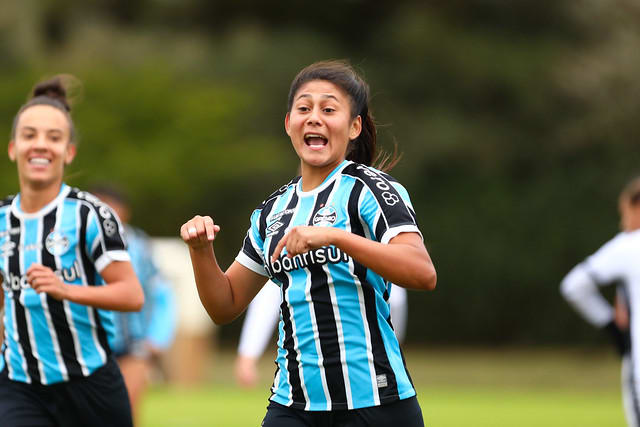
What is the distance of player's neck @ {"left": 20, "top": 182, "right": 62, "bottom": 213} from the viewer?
5.07m

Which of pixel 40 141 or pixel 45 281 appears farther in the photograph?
pixel 40 141

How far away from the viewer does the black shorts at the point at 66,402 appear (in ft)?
15.9

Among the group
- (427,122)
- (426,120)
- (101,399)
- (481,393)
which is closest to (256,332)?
(101,399)

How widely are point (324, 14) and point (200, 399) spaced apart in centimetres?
1841

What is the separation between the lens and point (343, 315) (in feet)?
13.0

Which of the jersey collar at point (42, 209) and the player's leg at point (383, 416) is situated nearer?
the player's leg at point (383, 416)

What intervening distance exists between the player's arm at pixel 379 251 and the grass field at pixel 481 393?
8.08 m

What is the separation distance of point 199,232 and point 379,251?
0.71 m

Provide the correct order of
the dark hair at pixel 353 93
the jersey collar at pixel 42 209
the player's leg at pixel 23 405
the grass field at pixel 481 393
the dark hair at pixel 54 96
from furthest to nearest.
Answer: the grass field at pixel 481 393, the dark hair at pixel 54 96, the jersey collar at pixel 42 209, the player's leg at pixel 23 405, the dark hair at pixel 353 93

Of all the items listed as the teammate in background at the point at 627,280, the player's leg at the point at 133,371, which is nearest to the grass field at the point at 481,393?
the player's leg at the point at 133,371

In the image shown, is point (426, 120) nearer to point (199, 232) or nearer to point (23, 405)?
point (23, 405)

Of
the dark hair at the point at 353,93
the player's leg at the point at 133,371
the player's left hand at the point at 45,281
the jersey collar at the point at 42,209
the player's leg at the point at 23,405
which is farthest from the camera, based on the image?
the player's leg at the point at 133,371

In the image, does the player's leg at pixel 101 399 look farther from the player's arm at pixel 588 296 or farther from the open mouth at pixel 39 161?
the player's arm at pixel 588 296

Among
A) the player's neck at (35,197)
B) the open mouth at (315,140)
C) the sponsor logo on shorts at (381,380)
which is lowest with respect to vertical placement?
the sponsor logo on shorts at (381,380)
